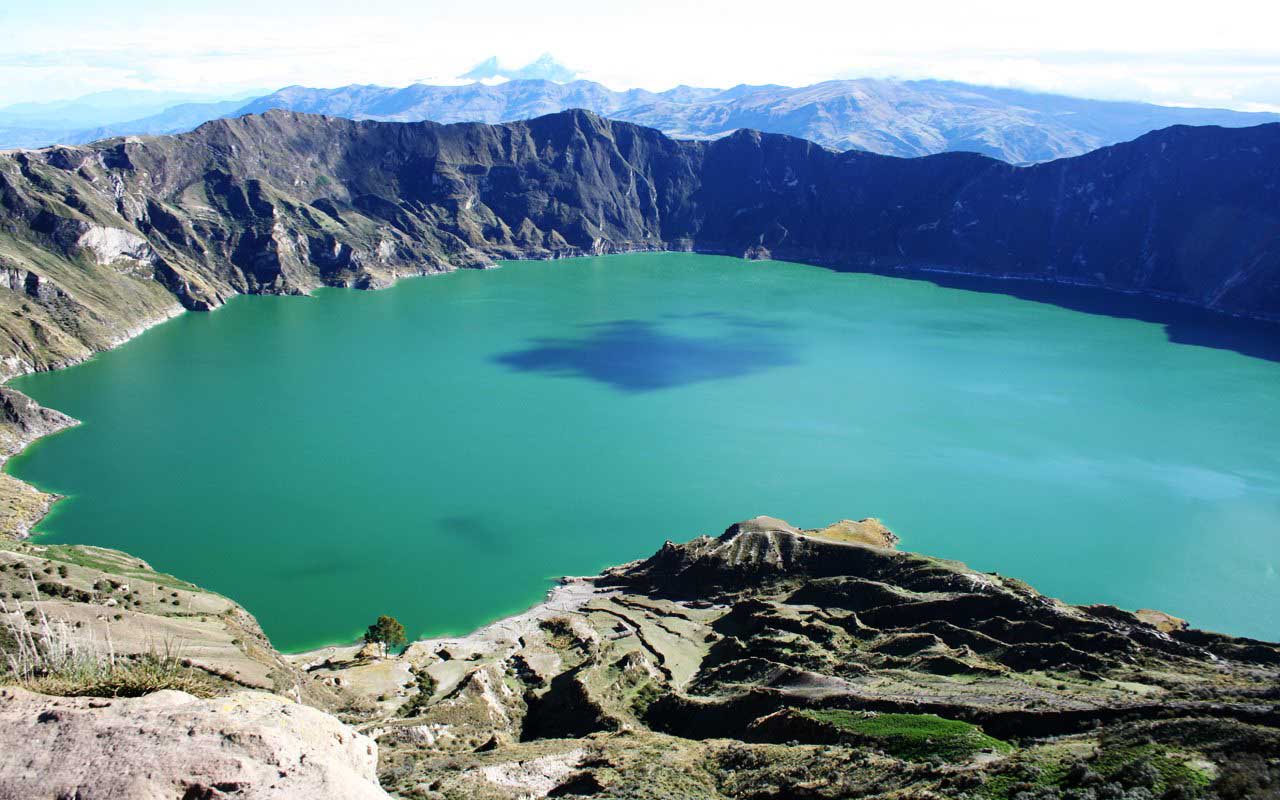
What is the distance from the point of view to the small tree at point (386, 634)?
53.2 m

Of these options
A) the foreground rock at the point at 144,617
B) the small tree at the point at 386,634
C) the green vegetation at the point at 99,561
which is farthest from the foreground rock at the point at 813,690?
the green vegetation at the point at 99,561

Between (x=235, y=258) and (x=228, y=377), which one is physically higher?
(x=235, y=258)

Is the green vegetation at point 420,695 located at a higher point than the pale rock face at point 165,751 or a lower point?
lower

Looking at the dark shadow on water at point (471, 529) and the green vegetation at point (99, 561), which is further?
the dark shadow on water at point (471, 529)

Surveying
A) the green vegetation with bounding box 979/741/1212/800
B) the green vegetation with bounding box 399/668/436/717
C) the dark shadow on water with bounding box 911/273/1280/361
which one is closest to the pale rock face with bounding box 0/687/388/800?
the green vegetation with bounding box 979/741/1212/800

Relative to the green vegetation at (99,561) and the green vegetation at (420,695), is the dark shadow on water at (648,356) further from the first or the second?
the green vegetation at (420,695)

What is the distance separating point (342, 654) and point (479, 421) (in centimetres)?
4564

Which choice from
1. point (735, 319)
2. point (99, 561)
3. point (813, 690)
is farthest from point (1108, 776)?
point (735, 319)

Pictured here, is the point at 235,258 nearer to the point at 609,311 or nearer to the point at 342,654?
the point at 609,311

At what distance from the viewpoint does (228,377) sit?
11138cm

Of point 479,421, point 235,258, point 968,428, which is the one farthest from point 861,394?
point 235,258

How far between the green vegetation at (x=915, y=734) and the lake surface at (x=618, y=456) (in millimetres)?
29216

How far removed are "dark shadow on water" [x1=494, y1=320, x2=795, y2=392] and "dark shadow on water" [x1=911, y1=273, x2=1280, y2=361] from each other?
72.1 metres

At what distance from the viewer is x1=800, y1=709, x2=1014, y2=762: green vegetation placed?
105 feet
